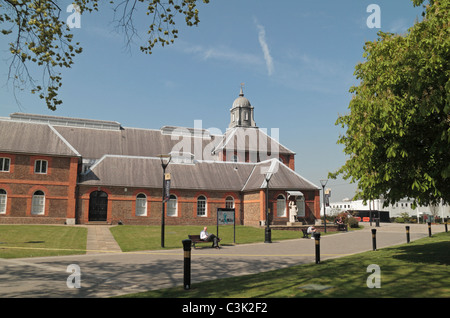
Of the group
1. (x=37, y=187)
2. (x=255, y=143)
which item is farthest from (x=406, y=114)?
(x=255, y=143)

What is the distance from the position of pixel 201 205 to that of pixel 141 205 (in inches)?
246

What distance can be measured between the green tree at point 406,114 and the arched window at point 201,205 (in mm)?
24896

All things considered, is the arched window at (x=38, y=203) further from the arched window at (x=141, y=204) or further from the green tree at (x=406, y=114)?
the green tree at (x=406, y=114)

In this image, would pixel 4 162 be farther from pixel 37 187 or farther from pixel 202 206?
pixel 202 206

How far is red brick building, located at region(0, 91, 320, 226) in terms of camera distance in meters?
30.5

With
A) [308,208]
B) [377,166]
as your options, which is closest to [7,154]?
[308,208]

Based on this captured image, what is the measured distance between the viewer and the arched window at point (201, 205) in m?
35.5

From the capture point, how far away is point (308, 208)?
3431 cm

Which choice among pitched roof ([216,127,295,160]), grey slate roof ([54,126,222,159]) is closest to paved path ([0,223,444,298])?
grey slate roof ([54,126,222,159])

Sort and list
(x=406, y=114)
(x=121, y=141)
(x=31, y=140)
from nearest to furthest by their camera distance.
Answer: (x=406, y=114) → (x=31, y=140) → (x=121, y=141)

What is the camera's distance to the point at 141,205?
33.6m

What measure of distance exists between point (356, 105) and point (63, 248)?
14.9 m

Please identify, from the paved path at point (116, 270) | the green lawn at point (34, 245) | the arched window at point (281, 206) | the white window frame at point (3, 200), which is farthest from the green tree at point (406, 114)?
the white window frame at point (3, 200)

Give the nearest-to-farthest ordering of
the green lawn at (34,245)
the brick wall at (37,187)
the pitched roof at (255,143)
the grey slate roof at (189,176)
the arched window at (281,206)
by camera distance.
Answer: the green lawn at (34,245), the brick wall at (37,187), the grey slate roof at (189,176), the arched window at (281,206), the pitched roof at (255,143)
